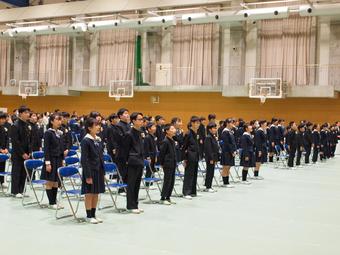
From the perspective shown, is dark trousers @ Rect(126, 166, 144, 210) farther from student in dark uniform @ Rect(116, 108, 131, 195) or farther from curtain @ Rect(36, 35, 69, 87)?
curtain @ Rect(36, 35, 69, 87)

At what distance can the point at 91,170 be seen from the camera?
7113mm

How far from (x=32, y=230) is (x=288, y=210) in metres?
4.70

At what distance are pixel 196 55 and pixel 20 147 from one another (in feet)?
55.8

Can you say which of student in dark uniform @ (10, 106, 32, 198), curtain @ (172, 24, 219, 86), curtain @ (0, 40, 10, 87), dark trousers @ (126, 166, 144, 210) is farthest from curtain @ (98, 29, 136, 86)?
dark trousers @ (126, 166, 144, 210)

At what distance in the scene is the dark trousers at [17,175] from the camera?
891 centimetres

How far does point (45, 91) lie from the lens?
27859 millimetres

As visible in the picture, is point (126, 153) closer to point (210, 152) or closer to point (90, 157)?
point (90, 157)

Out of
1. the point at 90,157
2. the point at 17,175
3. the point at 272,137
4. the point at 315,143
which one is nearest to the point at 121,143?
the point at 17,175

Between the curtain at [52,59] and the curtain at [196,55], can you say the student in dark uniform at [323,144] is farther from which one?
the curtain at [52,59]

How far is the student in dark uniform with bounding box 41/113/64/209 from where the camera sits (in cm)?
803

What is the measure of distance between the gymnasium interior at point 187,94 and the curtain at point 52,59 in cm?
8

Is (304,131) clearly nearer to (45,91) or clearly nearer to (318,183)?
(318,183)

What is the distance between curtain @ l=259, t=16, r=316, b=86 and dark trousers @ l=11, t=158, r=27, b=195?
15.9 meters

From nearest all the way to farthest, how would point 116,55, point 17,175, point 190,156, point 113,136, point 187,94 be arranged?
point 17,175 < point 190,156 < point 113,136 < point 187,94 < point 116,55
